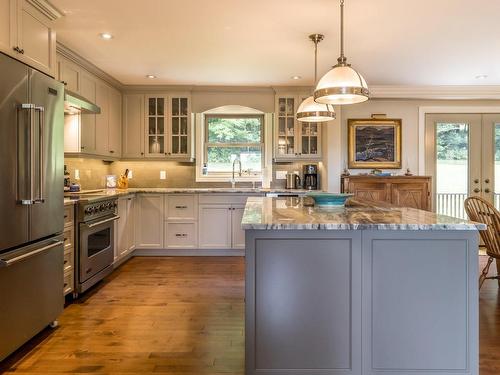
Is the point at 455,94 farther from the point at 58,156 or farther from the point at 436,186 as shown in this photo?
the point at 58,156

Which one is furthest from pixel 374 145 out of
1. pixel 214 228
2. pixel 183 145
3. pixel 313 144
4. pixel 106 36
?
pixel 106 36

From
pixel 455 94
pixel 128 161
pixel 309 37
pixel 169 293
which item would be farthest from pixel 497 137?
pixel 128 161

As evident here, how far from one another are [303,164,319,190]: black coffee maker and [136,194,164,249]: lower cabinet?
2.09 m

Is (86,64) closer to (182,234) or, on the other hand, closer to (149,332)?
(182,234)

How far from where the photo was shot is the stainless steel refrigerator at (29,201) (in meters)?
2.01

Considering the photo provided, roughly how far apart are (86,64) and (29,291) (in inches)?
107

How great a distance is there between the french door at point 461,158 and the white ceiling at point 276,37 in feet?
2.64

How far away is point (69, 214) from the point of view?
2.99 m

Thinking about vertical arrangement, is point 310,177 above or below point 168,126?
below

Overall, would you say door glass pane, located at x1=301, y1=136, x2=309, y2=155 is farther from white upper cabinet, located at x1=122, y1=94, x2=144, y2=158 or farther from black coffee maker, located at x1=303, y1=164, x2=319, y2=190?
white upper cabinet, located at x1=122, y1=94, x2=144, y2=158

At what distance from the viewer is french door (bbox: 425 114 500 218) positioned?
5.27 m

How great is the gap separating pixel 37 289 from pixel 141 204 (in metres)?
2.51

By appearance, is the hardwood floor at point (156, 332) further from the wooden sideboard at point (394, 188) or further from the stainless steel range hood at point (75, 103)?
the stainless steel range hood at point (75, 103)

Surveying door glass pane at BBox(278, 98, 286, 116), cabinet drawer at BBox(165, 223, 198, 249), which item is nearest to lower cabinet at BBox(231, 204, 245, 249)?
cabinet drawer at BBox(165, 223, 198, 249)
